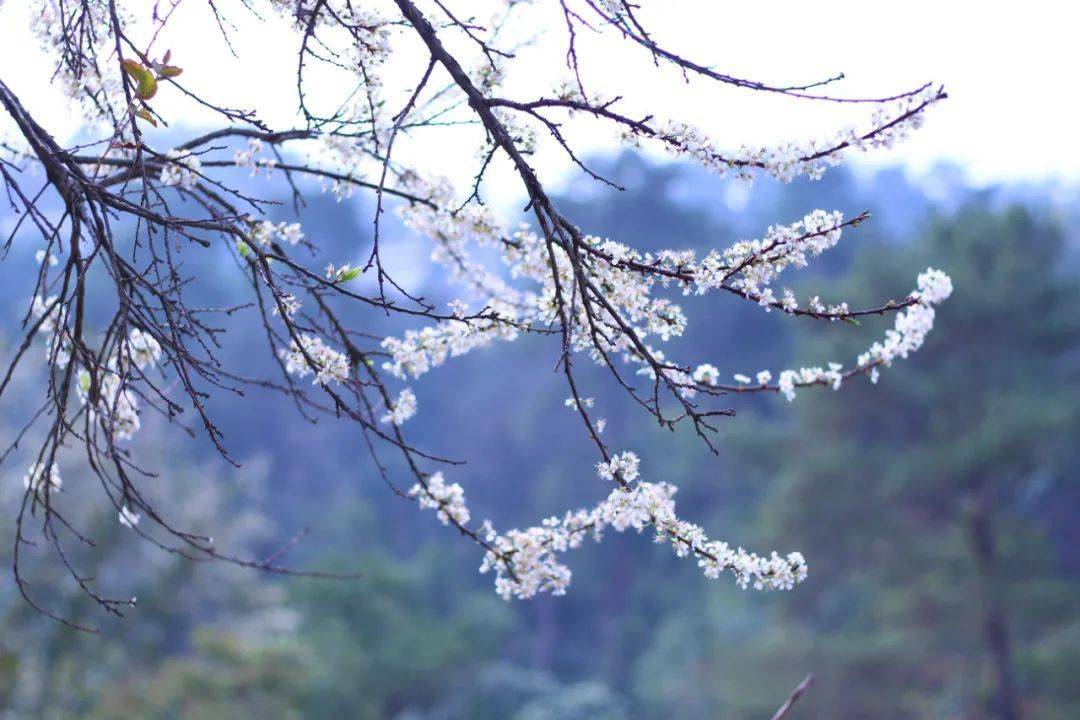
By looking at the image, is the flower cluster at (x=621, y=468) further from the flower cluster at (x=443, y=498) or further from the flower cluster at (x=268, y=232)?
the flower cluster at (x=268, y=232)

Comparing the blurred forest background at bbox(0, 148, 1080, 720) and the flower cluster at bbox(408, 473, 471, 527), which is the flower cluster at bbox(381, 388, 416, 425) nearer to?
the flower cluster at bbox(408, 473, 471, 527)

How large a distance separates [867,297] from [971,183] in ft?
77.2

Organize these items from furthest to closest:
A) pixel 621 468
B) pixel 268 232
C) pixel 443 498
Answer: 1. pixel 443 498
2. pixel 268 232
3. pixel 621 468

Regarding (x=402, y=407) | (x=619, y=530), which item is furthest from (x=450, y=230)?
(x=619, y=530)

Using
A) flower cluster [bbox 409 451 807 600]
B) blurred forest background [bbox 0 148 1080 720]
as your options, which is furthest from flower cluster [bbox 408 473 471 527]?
blurred forest background [bbox 0 148 1080 720]

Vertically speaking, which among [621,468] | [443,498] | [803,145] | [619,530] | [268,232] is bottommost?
[619,530]

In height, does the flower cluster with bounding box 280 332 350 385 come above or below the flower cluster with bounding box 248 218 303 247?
below

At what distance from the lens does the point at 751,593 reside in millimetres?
18016

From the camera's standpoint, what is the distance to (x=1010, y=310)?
13.1m

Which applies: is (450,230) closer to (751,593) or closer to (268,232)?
(268,232)

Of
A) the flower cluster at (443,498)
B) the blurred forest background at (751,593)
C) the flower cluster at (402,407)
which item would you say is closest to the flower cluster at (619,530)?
the flower cluster at (443,498)

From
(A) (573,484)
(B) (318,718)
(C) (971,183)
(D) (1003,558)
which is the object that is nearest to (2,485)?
(B) (318,718)

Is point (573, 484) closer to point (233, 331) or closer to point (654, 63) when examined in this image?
point (233, 331)

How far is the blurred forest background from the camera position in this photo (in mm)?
11242
